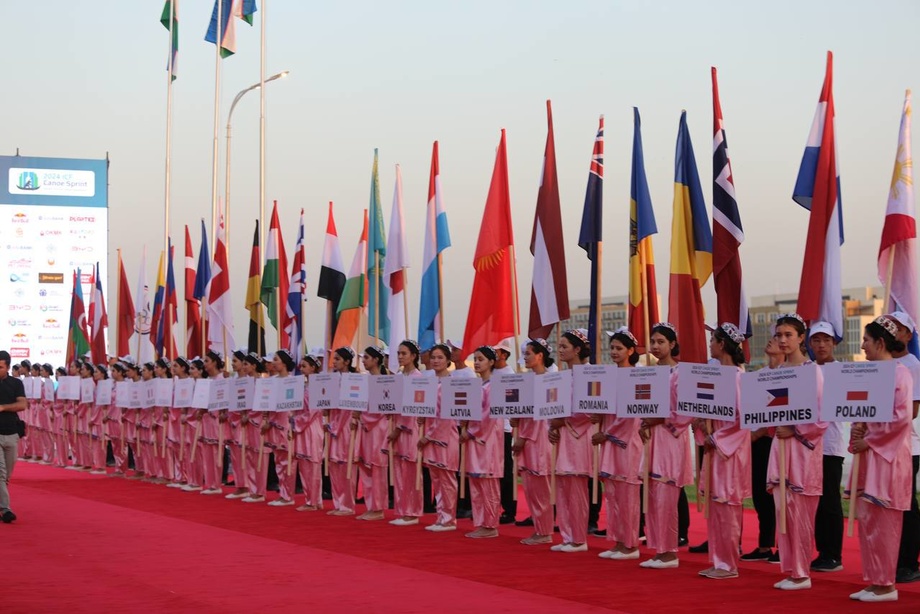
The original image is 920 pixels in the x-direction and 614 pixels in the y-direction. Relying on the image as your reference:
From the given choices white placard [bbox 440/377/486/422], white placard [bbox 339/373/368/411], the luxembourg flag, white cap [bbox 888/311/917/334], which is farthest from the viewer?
white placard [bbox 339/373/368/411]

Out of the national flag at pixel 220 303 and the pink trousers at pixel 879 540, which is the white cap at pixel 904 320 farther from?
the national flag at pixel 220 303

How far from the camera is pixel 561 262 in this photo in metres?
11.0

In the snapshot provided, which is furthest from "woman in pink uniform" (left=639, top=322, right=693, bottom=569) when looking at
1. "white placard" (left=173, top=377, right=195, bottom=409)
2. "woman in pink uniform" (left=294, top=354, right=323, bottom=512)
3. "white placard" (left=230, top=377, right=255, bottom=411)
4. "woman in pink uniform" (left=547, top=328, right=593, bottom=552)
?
"white placard" (left=173, top=377, right=195, bottom=409)

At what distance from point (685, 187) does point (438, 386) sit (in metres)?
2.95

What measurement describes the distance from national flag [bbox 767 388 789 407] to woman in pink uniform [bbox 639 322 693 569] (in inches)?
42.1

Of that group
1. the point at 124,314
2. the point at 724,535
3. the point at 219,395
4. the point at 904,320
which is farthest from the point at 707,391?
the point at 124,314

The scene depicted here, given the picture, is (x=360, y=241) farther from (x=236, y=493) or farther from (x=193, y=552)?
(x=193, y=552)

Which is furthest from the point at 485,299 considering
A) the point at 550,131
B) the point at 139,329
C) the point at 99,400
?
the point at 139,329

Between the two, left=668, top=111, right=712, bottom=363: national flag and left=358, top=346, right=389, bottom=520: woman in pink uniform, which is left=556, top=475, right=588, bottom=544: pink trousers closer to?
left=668, top=111, right=712, bottom=363: national flag

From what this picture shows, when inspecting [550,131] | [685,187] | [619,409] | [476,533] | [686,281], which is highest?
[550,131]

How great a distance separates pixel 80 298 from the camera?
24.9 m

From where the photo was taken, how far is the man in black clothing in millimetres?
11516

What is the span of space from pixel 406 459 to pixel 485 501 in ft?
4.13

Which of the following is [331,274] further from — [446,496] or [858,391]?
[858,391]
